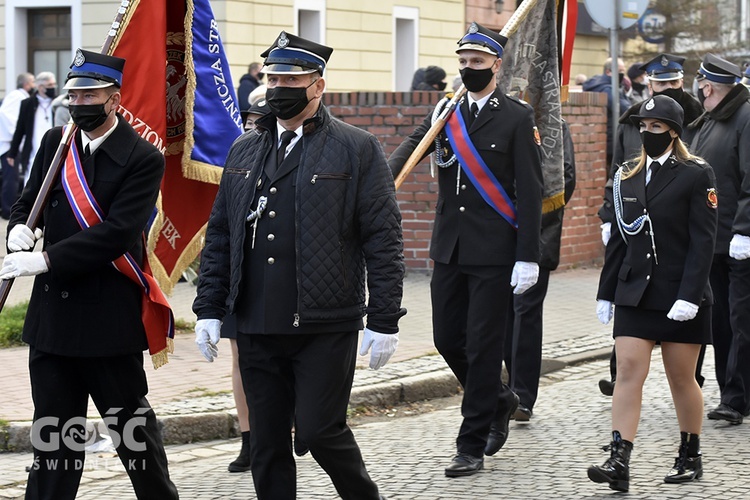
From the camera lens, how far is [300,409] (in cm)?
529

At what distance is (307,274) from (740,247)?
387 centimetres

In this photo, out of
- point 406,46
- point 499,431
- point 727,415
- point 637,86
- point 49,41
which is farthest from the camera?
point 406,46

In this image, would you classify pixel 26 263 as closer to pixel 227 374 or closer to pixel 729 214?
pixel 227 374

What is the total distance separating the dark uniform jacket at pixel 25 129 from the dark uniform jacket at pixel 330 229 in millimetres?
13516

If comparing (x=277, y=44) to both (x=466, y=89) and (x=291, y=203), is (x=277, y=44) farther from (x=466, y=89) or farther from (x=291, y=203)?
(x=466, y=89)

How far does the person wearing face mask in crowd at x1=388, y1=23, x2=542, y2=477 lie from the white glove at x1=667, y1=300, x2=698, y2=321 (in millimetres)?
723

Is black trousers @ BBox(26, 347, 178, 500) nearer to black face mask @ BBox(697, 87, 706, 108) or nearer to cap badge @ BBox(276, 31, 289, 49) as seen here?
cap badge @ BBox(276, 31, 289, 49)

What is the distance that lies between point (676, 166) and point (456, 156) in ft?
3.68

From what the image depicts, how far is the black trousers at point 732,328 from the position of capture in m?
8.38

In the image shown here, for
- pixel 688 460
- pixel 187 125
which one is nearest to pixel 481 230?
pixel 688 460

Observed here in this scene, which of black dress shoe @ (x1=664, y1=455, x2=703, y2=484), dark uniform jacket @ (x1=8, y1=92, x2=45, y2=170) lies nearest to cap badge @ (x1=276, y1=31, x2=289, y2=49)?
black dress shoe @ (x1=664, y1=455, x2=703, y2=484)

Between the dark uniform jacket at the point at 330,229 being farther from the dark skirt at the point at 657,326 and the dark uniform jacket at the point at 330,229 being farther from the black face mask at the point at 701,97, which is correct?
the black face mask at the point at 701,97

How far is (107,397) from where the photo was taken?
5.66 meters

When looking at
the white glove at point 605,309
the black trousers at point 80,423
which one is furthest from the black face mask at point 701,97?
the black trousers at point 80,423
